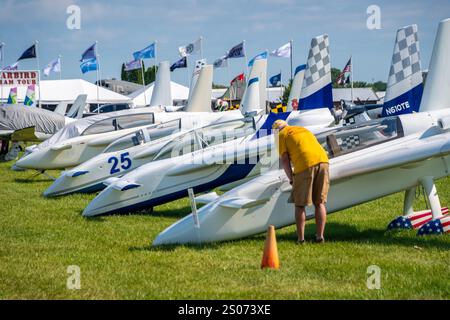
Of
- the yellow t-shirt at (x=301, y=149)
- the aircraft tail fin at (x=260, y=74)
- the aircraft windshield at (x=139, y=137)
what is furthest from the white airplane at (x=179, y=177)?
the aircraft tail fin at (x=260, y=74)

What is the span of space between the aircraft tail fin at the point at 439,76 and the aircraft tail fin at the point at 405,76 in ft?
7.58

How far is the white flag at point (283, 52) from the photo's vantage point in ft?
144

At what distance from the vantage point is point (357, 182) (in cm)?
945

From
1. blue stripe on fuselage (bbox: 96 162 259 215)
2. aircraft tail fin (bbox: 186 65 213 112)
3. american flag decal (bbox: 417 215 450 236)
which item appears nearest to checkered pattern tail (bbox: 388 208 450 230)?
american flag decal (bbox: 417 215 450 236)

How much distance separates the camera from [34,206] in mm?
13734

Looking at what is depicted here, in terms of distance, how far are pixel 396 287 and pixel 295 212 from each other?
247 centimetres

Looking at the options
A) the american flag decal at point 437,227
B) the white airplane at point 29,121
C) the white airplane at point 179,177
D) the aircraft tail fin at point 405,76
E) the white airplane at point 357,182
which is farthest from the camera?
the white airplane at point 29,121

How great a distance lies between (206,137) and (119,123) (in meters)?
6.27

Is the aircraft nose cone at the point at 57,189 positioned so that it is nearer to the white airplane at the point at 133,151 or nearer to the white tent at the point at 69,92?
the white airplane at the point at 133,151

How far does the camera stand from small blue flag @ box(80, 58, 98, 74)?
1620 inches

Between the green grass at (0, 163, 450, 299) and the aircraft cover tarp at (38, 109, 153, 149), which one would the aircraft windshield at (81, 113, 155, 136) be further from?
the green grass at (0, 163, 450, 299)

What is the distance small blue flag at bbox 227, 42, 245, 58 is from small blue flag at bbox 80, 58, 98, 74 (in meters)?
8.55

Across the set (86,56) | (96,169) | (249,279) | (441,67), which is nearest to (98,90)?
(86,56)
